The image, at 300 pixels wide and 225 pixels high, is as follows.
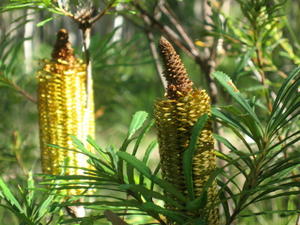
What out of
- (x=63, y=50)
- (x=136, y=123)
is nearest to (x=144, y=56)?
(x=63, y=50)

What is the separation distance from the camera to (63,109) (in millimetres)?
404

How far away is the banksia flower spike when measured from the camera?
0.27 metres

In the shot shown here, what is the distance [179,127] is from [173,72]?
0.10 feet

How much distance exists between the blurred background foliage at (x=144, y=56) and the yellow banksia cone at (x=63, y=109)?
4 cm

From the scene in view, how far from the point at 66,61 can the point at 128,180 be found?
0.16m

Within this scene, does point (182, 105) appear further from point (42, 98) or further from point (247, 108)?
point (42, 98)

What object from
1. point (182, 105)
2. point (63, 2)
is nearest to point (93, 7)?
point (63, 2)

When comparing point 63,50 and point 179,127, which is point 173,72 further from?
point 63,50

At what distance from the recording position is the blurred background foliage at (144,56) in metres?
0.44

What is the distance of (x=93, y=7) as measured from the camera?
0.39 metres

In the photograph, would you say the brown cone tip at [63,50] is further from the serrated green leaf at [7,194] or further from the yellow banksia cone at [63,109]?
the serrated green leaf at [7,194]

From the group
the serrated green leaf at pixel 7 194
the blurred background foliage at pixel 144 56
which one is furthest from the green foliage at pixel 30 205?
the blurred background foliage at pixel 144 56

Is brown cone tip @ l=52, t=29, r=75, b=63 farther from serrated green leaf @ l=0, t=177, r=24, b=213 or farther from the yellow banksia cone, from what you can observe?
serrated green leaf @ l=0, t=177, r=24, b=213

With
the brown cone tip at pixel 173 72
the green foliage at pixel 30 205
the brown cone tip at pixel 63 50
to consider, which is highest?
the brown cone tip at pixel 63 50
